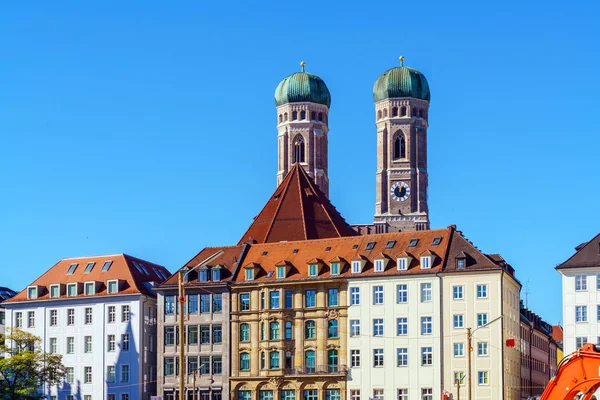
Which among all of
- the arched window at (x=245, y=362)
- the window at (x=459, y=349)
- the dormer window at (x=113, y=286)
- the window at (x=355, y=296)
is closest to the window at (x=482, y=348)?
the window at (x=459, y=349)

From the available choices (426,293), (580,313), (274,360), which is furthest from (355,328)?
(580,313)

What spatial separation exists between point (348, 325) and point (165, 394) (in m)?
19.3

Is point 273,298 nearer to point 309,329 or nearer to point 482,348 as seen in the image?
point 309,329

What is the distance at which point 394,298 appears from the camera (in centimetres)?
A: 11981

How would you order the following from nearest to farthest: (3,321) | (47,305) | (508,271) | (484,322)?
(484,322) → (508,271) → (47,305) → (3,321)

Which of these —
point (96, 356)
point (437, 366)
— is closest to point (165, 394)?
point (96, 356)

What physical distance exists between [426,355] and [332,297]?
1036cm

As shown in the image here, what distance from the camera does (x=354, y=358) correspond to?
121m

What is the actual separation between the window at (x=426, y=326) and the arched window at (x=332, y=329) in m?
8.12

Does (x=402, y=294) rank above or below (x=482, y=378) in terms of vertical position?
above

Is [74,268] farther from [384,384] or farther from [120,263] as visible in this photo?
[384,384]

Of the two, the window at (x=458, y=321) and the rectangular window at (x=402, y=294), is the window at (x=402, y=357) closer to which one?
the rectangular window at (x=402, y=294)

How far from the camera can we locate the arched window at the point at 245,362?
124812 millimetres

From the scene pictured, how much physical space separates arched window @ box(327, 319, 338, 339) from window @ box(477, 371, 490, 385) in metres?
13.7
